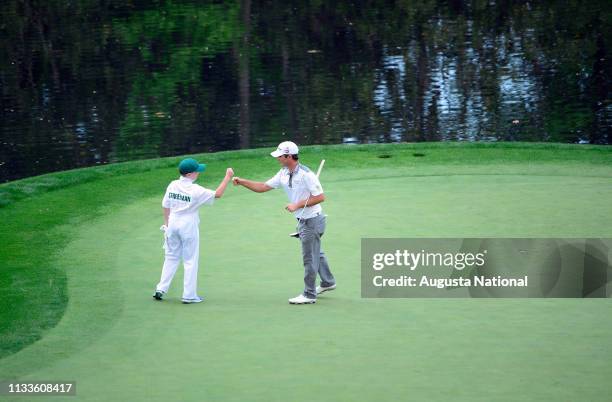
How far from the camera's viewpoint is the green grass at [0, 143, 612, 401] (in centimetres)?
883

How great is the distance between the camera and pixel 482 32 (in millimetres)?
30484

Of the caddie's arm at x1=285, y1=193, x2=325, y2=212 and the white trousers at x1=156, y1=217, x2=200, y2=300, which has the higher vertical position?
the caddie's arm at x1=285, y1=193, x2=325, y2=212

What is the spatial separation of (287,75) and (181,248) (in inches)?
633

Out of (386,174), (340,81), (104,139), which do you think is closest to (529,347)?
(386,174)

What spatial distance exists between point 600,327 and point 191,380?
353 centimetres

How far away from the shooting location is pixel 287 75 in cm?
2673

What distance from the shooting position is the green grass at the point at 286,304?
8828mm

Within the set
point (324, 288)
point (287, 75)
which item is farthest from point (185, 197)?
point (287, 75)

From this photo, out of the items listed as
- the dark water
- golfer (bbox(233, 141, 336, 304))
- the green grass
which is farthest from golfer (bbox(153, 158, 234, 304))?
the dark water

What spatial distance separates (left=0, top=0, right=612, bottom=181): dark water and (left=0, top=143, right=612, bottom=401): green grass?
5.09 meters

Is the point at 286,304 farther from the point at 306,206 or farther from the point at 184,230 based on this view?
the point at 184,230

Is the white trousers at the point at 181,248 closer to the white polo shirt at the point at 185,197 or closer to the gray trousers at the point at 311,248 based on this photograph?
the white polo shirt at the point at 185,197

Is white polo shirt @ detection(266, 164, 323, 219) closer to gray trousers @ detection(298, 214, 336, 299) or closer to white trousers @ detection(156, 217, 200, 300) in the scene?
gray trousers @ detection(298, 214, 336, 299)

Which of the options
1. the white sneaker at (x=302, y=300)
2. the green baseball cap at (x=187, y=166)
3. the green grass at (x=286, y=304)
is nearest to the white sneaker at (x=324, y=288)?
the green grass at (x=286, y=304)
